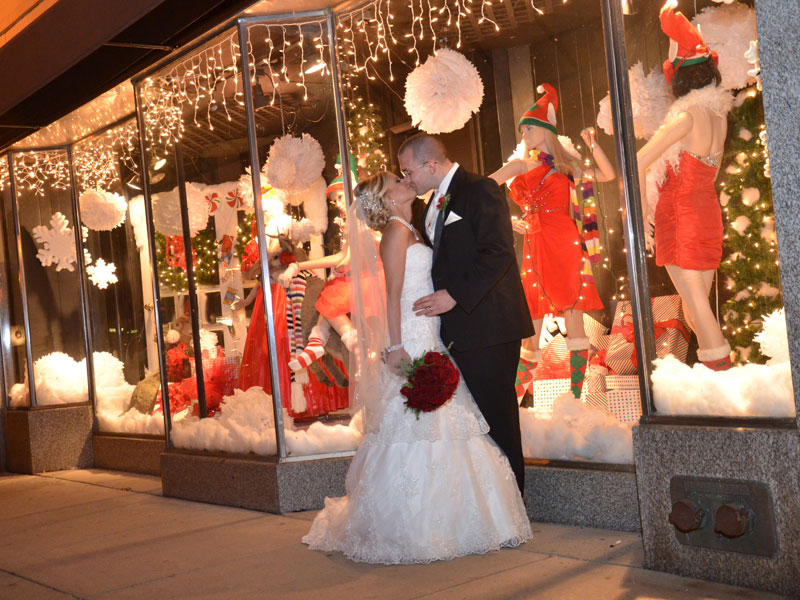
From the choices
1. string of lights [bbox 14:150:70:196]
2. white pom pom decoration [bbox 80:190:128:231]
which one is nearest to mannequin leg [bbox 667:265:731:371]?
white pom pom decoration [bbox 80:190:128:231]

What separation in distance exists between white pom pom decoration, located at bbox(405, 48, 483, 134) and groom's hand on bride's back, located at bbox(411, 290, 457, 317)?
144 cm

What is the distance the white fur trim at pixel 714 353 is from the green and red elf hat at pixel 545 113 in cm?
175

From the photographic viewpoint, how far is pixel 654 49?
3.32 metres

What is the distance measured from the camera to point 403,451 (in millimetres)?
3758

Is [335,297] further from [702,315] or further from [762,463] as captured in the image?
[762,463]

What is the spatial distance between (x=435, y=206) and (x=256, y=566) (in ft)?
5.79

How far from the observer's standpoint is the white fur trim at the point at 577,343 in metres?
4.42

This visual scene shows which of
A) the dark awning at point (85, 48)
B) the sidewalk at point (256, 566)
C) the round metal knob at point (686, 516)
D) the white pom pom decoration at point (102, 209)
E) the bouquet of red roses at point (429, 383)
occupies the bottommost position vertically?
the sidewalk at point (256, 566)

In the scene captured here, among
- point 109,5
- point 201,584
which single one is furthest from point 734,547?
point 109,5

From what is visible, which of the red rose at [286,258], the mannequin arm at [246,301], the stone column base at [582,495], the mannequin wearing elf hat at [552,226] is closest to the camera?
the stone column base at [582,495]

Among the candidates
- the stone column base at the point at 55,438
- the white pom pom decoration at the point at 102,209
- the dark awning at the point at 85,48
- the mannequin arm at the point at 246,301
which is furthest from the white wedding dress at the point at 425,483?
the stone column base at the point at 55,438

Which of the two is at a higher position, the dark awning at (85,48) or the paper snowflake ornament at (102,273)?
the dark awning at (85,48)

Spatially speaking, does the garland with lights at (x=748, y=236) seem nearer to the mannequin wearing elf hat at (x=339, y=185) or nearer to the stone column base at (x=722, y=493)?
the stone column base at (x=722, y=493)

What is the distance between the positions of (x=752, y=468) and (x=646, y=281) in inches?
32.9
